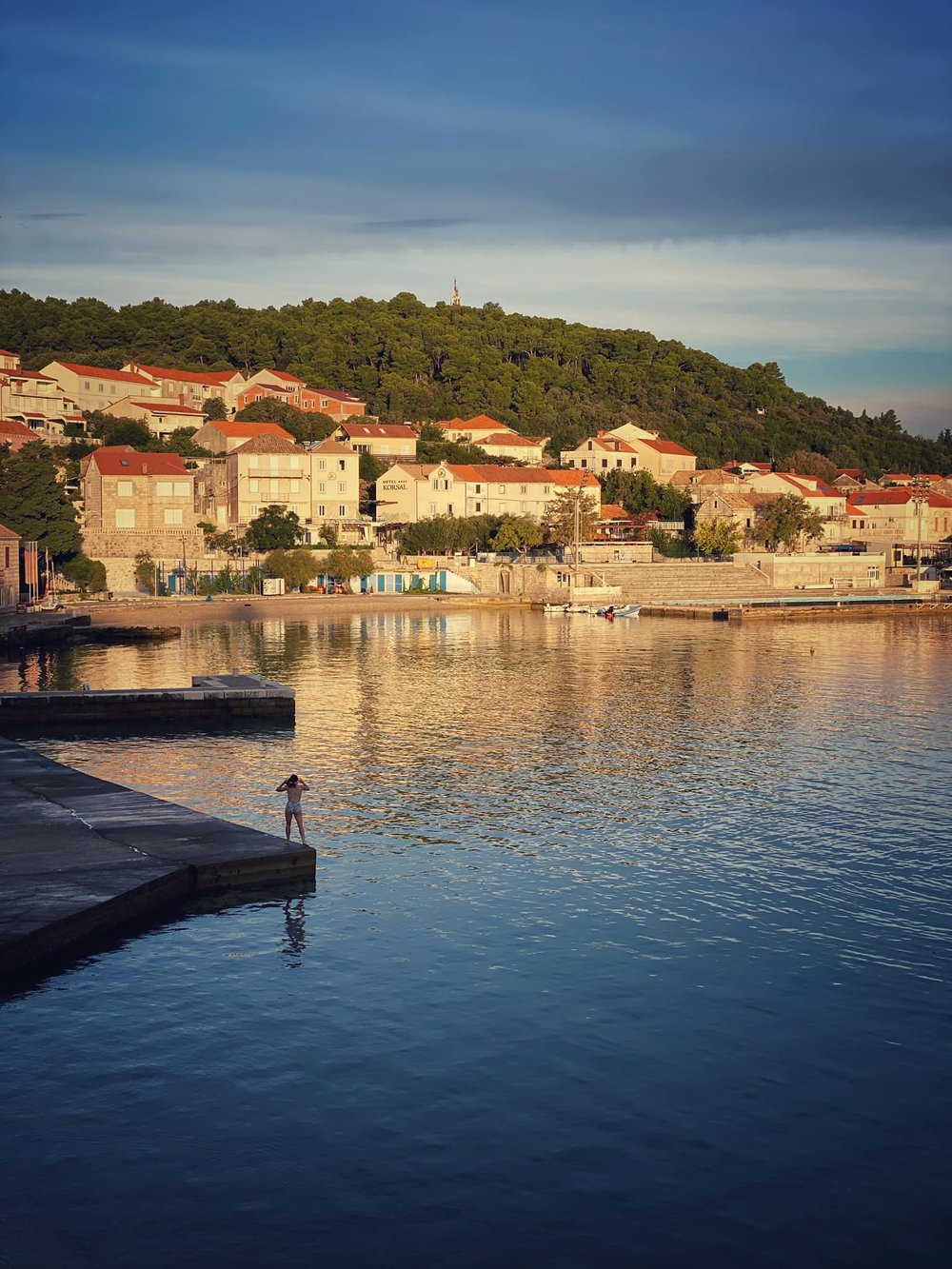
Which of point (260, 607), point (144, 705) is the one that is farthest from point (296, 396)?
point (144, 705)

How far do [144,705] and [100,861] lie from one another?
943 inches

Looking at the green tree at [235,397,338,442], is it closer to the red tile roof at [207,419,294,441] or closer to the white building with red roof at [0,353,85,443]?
the red tile roof at [207,419,294,441]

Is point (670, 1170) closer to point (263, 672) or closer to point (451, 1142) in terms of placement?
point (451, 1142)

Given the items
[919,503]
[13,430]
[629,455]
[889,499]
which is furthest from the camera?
[889,499]

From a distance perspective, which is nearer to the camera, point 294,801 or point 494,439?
point 294,801

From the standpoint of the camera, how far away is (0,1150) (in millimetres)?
13711

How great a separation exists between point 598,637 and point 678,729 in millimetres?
37641

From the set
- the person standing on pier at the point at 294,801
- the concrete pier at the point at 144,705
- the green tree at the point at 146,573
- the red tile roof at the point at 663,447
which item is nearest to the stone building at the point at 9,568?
the green tree at the point at 146,573

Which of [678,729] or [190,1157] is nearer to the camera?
[190,1157]

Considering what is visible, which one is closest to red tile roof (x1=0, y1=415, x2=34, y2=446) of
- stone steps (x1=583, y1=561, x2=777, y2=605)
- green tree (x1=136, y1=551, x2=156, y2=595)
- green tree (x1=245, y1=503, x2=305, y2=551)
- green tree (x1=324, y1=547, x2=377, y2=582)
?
green tree (x1=136, y1=551, x2=156, y2=595)

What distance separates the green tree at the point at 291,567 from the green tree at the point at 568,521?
27983mm

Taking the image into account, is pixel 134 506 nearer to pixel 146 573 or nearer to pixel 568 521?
pixel 146 573

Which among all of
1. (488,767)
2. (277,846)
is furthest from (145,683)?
(277,846)

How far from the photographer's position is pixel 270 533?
11156 centimetres
